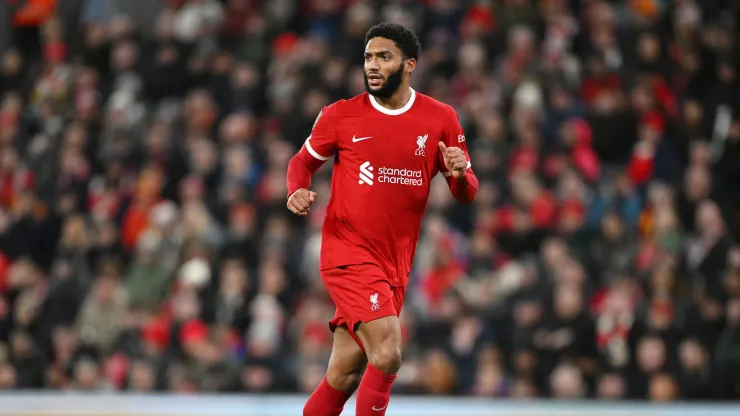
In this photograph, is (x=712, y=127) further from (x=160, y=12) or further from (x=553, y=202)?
(x=160, y=12)

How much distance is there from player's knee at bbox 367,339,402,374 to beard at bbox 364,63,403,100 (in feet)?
3.96

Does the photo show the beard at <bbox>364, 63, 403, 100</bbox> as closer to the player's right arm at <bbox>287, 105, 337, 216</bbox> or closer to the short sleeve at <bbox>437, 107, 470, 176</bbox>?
the player's right arm at <bbox>287, 105, 337, 216</bbox>

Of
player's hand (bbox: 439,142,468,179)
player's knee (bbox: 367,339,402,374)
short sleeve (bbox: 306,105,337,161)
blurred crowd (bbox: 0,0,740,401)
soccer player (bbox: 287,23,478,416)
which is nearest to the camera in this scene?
player's knee (bbox: 367,339,402,374)

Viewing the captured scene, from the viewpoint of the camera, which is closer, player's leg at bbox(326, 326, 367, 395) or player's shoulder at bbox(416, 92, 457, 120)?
player's leg at bbox(326, 326, 367, 395)

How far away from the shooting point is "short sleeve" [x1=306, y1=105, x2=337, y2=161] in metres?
6.29

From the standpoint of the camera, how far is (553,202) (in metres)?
11.7

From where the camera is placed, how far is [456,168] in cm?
611

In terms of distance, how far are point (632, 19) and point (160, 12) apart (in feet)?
19.7

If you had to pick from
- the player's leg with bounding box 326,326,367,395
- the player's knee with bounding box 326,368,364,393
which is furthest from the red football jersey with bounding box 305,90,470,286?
the player's knee with bounding box 326,368,364,393

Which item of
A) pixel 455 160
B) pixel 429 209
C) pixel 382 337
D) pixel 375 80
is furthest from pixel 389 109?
pixel 429 209

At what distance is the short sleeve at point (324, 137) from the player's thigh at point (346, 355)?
876 mm

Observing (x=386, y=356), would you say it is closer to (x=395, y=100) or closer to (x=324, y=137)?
(x=324, y=137)

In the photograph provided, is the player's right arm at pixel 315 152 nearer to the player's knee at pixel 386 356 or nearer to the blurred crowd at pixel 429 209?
the player's knee at pixel 386 356

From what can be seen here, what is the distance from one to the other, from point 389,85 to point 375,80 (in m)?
0.08
